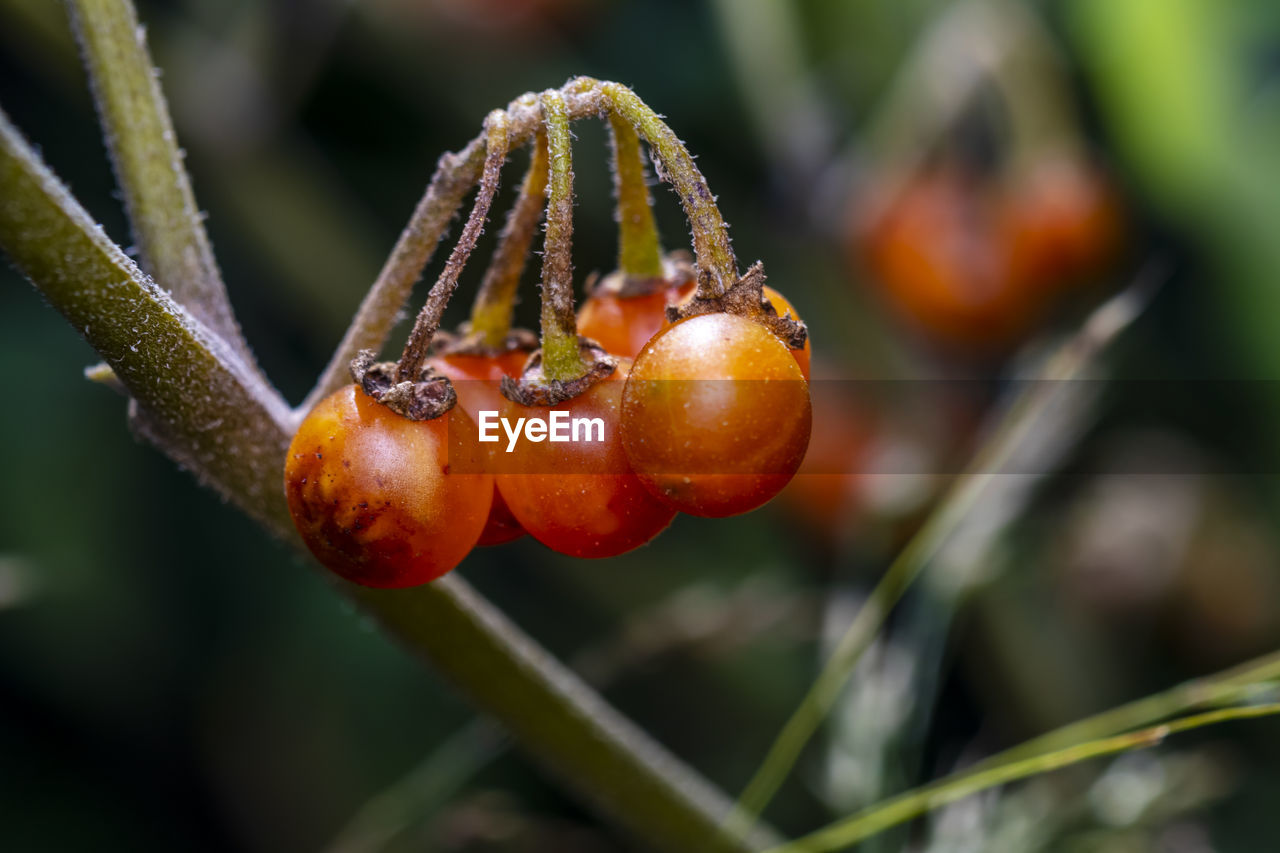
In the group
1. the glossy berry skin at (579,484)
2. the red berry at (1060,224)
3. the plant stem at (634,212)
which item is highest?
the red berry at (1060,224)

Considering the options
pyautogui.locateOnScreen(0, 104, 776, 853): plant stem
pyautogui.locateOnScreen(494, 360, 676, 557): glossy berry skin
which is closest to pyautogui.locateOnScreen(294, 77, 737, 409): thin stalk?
pyautogui.locateOnScreen(494, 360, 676, 557): glossy berry skin

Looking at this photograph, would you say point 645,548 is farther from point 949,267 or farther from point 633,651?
point 949,267

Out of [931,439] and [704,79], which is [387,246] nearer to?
[704,79]

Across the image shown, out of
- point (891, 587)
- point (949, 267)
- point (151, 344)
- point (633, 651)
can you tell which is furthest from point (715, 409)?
point (949, 267)

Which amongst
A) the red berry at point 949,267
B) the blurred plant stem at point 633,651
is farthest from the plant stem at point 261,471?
the red berry at point 949,267

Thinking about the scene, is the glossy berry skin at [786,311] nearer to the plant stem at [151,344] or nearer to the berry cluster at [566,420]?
the berry cluster at [566,420]
